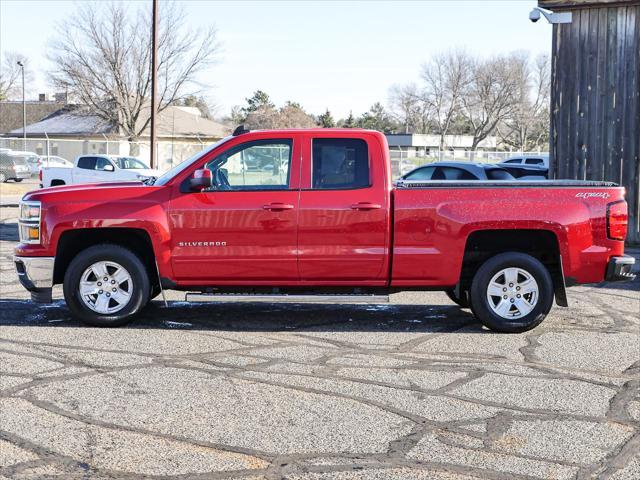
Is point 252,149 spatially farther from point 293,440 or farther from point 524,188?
point 293,440

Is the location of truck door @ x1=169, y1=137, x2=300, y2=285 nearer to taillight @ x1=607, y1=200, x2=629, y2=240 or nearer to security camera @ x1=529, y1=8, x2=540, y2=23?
taillight @ x1=607, y1=200, x2=629, y2=240

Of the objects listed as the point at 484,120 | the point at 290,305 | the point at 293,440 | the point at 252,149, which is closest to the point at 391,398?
the point at 293,440

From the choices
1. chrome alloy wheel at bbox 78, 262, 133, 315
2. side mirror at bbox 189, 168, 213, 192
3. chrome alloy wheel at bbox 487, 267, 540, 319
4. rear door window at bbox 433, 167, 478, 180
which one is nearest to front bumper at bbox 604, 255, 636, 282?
chrome alloy wheel at bbox 487, 267, 540, 319

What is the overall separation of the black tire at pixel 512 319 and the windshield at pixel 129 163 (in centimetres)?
2251

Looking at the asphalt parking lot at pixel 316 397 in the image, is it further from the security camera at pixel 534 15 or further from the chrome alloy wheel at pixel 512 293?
the security camera at pixel 534 15

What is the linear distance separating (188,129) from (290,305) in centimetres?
5639

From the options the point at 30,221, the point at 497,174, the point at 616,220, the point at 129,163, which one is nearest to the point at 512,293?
the point at 616,220

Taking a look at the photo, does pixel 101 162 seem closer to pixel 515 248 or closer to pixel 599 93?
pixel 599 93

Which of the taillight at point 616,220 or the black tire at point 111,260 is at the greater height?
the taillight at point 616,220

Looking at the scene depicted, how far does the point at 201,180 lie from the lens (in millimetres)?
8398

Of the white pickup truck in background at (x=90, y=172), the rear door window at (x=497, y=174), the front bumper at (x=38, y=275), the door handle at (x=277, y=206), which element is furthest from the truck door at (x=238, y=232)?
the white pickup truck in background at (x=90, y=172)

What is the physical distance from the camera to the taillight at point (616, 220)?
862 centimetres

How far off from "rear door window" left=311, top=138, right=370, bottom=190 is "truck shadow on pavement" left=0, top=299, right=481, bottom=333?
4.79 feet

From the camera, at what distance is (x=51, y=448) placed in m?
5.00
